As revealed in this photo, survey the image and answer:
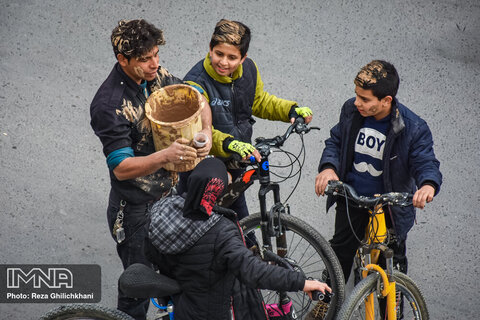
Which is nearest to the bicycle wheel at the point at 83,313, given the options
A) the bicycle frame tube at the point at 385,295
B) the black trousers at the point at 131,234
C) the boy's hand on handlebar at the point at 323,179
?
the black trousers at the point at 131,234

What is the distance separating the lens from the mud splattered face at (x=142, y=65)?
377 cm

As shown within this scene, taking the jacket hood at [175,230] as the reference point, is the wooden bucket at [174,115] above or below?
above

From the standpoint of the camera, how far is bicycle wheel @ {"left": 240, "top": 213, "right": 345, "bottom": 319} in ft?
14.5

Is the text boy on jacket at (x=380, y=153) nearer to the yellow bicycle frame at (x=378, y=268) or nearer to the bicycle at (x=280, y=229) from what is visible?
the yellow bicycle frame at (x=378, y=268)

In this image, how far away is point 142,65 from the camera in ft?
12.4

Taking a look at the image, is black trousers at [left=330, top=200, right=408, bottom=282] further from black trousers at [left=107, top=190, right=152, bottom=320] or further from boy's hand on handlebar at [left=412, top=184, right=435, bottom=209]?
black trousers at [left=107, top=190, right=152, bottom=320]

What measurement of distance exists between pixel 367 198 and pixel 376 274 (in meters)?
0.50

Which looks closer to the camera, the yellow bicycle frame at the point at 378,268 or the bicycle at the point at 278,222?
the yellow bicycle frame at the point at 378,268

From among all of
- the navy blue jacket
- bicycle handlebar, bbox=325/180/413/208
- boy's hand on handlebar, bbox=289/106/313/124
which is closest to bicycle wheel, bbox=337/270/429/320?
the navy blue jacket

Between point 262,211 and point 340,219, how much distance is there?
59 cm

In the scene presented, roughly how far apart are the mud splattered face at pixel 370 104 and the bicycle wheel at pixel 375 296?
1.06 metres

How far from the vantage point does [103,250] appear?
537 centimetres

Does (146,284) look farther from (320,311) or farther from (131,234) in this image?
(320,311)

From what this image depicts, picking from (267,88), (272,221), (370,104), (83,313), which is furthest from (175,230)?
(267,88)
